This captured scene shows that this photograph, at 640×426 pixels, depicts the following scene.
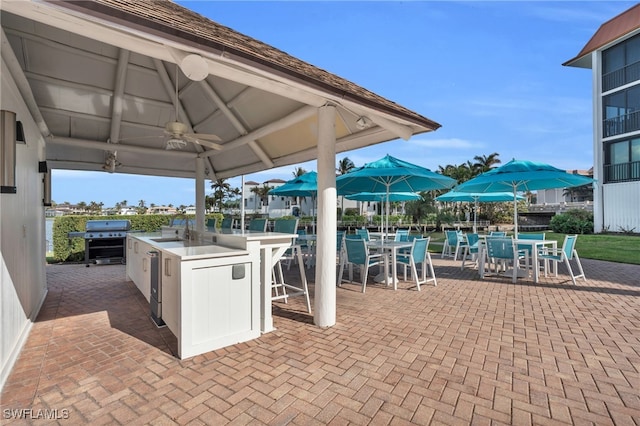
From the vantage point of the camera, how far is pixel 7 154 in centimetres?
269

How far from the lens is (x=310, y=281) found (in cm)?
665

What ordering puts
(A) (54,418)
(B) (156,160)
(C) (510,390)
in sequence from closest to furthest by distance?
1. (A) (54,418)
2. (C) (510,390)
3. (B) (156,160)

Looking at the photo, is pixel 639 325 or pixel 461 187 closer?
pixel 639 325

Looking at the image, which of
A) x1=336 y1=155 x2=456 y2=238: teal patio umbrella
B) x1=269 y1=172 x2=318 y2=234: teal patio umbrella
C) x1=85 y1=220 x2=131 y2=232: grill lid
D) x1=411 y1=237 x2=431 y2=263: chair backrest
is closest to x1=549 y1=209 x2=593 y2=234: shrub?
x1=336 y1=155 x2=456 y2=238: teal patio umbrella

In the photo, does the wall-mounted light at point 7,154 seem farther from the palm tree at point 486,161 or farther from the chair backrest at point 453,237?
the palm tree at point 486,161

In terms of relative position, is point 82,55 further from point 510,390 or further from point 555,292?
point 555,292

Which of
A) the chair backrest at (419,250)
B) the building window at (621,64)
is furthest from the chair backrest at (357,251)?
the building window at (621,64)

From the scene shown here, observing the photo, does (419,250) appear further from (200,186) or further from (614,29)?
(614,29)

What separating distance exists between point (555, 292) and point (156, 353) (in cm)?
652

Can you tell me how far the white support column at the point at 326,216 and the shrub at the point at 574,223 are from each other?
21.1 m

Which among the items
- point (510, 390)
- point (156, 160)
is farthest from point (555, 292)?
point (156, 160)

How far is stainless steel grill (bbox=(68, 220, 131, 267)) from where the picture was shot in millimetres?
8516

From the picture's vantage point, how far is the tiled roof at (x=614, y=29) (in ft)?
54.4

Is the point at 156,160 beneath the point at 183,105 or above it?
beneath
